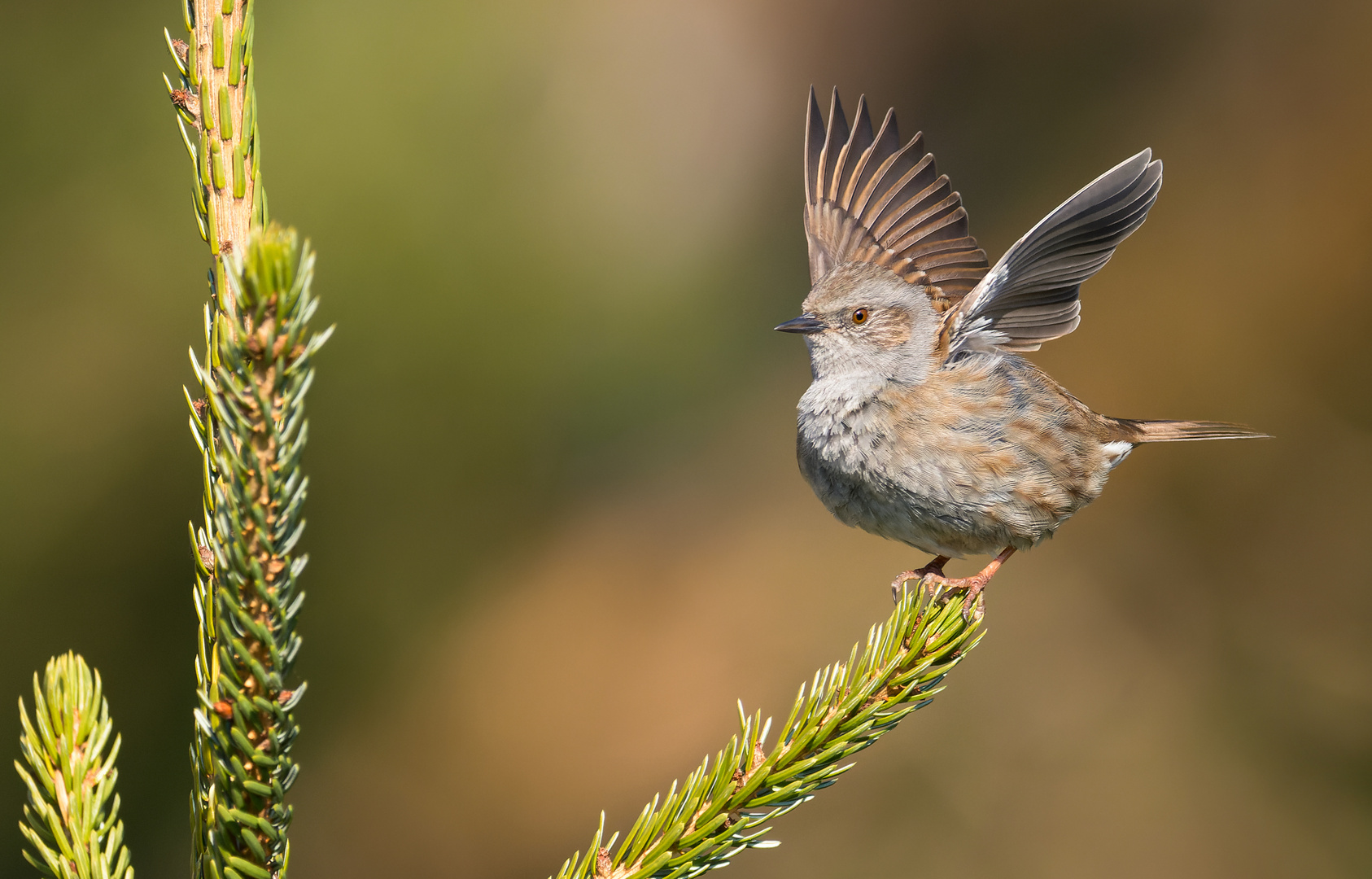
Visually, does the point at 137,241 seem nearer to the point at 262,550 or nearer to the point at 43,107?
the point at 43,107

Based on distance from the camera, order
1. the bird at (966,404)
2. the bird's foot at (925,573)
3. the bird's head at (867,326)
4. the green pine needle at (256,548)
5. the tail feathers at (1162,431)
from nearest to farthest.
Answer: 1. the green pine needle at (256,548)
2. the bird at (966,404)
3. the bird's foot at (925,573)
4. the bird's head at (867,326)
5. the tail feathers at (1162,431)

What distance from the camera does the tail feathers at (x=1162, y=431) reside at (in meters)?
3.46

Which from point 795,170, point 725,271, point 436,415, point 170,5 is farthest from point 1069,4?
point 170,5

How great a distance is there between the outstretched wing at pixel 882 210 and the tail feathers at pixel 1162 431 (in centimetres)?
81

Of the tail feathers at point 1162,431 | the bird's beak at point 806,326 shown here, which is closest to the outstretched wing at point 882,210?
the bird's beak at point 806,326

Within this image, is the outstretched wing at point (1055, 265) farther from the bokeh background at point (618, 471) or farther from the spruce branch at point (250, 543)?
the bokeh background at point (618, 471)

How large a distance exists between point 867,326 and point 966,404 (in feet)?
1.72

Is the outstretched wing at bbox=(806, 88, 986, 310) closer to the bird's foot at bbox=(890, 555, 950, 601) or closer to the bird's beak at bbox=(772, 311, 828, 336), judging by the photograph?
the bird's beak at bbox=(772, 311, 828, 336)

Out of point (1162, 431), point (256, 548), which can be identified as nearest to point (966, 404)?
point (1162, 431)

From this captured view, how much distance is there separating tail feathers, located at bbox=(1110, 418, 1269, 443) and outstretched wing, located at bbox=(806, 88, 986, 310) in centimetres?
81

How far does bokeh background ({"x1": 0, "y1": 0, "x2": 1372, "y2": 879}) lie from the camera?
12.8ft

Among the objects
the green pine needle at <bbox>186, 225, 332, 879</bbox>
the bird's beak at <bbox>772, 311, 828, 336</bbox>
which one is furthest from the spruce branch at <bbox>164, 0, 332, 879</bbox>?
the bird's beak at <bbox>772, 311, 828, 336</bbox>

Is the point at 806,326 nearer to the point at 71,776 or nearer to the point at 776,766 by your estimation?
the point at 776,766

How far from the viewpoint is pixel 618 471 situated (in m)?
5.92
